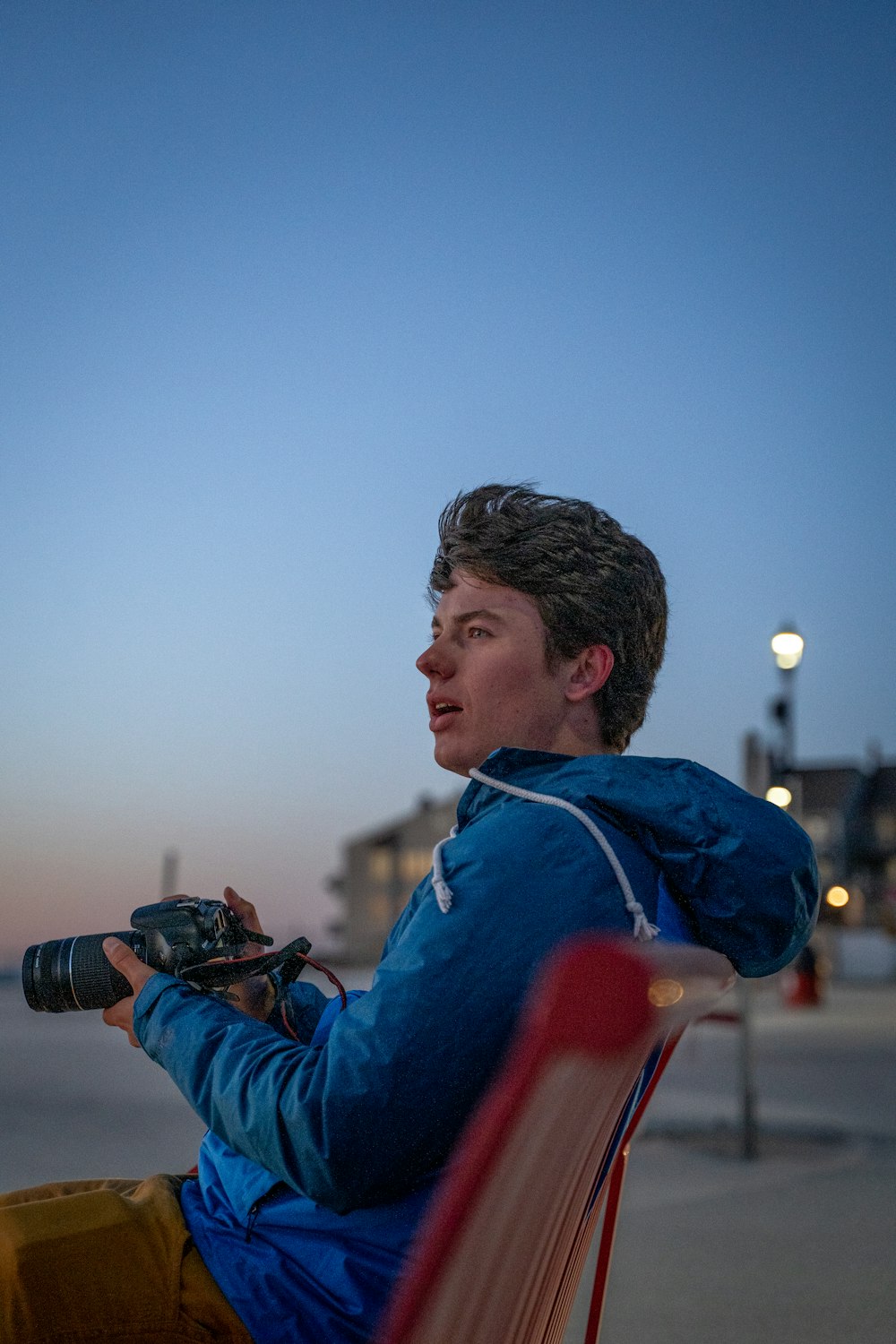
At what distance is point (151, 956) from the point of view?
5.84ft

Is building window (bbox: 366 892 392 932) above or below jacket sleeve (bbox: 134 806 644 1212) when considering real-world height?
below

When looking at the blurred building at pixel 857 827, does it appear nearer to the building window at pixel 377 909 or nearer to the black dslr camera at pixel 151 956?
the building window at pixel 377 909

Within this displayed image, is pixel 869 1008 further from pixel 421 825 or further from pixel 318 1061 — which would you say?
pixel 421 825

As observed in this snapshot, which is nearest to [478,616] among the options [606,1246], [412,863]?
[606,1246]

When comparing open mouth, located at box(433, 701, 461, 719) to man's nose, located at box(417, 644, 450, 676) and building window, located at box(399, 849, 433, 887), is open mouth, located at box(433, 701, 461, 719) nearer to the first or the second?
man's nose, located at box(417, 644, 450, 676)

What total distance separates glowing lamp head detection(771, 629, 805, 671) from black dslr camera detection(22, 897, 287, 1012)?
1009cm

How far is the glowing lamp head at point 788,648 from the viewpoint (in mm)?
11438

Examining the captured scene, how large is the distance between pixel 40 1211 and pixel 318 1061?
0.42 meters

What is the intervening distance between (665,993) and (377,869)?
82.0 metres

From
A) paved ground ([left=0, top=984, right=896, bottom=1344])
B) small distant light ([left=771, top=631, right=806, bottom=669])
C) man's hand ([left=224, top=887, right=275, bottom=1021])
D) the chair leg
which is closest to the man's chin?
man's hand ([left=224, top=887, right=275, bottom=1021])

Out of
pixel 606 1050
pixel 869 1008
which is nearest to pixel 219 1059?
pixel 606 1050

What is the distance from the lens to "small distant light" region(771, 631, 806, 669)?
11.4m

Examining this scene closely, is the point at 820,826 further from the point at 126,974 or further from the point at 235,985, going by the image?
the point at 126,974

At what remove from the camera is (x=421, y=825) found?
76.6 meters
